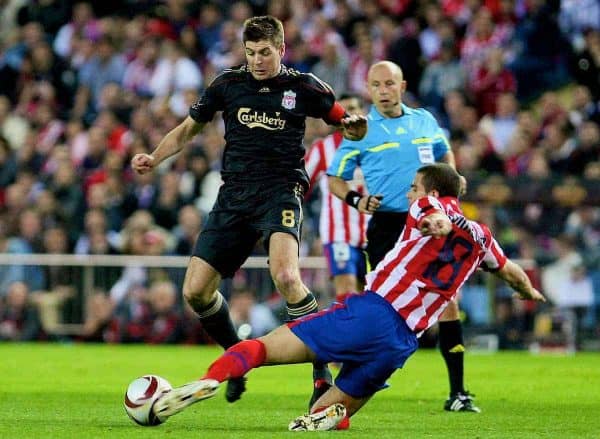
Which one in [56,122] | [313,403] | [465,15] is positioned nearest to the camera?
[313,403]

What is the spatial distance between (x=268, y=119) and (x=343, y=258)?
4.33m

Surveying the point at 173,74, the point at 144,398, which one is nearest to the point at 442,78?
the point at 173,74

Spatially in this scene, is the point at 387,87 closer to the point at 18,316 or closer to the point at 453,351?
the point at 453,351

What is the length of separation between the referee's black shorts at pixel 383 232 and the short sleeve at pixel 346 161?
1.65ft

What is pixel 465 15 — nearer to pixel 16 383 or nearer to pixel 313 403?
pixel 16 383

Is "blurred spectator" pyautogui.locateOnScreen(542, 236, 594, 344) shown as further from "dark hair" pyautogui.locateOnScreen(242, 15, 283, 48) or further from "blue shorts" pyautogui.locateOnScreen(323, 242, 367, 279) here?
"dark hair" pyautogui.locateOnScreen(242, 15, 283, 48)

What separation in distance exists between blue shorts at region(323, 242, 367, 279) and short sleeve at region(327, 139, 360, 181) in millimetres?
2568

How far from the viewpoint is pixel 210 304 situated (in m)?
9.59

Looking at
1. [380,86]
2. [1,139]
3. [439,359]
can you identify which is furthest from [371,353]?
[1,139]

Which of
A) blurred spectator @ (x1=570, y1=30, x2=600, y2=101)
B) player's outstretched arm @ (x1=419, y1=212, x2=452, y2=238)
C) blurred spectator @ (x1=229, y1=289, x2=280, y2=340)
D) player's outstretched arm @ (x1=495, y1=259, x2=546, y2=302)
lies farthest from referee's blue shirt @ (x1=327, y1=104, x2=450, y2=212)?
blurred spectator @ (x1=570, y1=30, x2=600, y2=101)

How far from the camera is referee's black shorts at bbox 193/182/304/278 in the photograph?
9273 mm

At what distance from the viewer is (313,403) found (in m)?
8.82

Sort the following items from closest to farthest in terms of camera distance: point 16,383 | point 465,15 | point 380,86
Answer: point 380,86, point 16,383, point 465,15

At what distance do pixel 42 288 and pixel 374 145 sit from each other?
9.61 m
